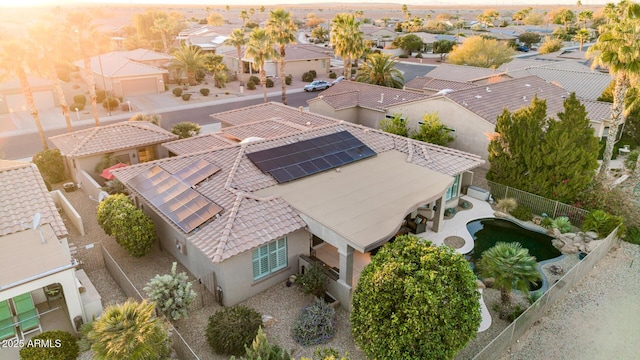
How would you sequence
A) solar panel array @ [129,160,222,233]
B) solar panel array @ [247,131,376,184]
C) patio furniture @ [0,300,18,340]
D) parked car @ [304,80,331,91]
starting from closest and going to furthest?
patio furniture @ [0,300,18,340]
solar panel array @ [129,160,222,233]
solar panel array @ [247,131,376,184]
parked car @ [304,80,331,91]

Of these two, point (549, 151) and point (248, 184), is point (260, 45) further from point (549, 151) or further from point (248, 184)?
point (549, 151)

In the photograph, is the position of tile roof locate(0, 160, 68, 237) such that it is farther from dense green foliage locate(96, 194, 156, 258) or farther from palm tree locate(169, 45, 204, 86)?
palm tree locate(169, 45, 204, 86)

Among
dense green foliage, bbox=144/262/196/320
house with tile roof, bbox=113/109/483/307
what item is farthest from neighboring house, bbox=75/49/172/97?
dense green foliage, bbox=144/262/196/320

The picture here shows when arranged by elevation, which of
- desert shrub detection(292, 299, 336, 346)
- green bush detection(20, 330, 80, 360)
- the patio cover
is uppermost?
the patio cover

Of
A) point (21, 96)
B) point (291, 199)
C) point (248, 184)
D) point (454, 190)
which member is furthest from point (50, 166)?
point (454, 190)

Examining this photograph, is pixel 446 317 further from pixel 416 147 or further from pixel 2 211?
pixel 2 211

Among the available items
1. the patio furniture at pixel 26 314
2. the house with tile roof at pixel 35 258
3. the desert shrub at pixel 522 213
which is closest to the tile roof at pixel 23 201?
the house with tile roof at pixel 35 258

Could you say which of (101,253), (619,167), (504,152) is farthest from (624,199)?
(101,253)
